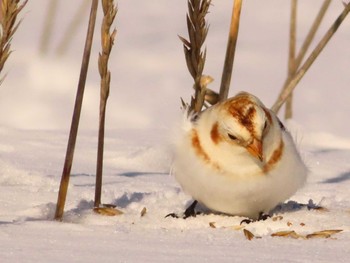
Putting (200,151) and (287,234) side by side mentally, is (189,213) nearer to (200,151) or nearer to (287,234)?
(200,151)

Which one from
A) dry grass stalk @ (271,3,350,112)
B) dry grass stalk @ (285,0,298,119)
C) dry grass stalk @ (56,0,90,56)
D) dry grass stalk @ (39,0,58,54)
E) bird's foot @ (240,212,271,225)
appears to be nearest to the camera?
bird's foot @ (240,212,271,225)

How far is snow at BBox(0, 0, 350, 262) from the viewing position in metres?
2.78

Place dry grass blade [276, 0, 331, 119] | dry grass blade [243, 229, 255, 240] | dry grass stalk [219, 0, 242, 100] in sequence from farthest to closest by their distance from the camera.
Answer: dry grass blade [276, 0, 331, 119] → dry grass stalk [219, 0, 242, 100] → dry grass blade [243, 229, 255, 240]

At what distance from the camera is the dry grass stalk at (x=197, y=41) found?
126 inches

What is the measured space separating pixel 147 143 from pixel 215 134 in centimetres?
188

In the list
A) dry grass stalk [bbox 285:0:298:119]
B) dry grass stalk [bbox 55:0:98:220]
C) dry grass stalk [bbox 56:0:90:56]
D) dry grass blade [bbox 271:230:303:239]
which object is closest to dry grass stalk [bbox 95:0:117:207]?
dry grass stalk [bbox 55:0:98:220]

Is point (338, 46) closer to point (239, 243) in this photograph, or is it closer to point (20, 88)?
point (20, 88)

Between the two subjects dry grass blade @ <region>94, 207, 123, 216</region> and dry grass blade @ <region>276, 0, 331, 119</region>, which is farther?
dry grass blade @ <region>276, 0, 331, 119</region>

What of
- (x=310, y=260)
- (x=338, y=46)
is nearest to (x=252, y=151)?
(x=310, y=260)

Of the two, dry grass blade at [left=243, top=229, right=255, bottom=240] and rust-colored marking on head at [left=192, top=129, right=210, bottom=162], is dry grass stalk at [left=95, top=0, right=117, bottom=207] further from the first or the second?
dry grass blade at [left=243, top=229, right=255, bottom=240]

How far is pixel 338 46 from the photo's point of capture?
6895mm

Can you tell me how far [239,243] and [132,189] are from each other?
1.04m

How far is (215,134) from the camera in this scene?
310 centimetres

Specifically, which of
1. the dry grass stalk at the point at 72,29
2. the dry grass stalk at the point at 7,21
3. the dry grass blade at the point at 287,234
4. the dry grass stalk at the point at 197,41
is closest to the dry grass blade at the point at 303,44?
the dry grass stalk at the point at 72,29
